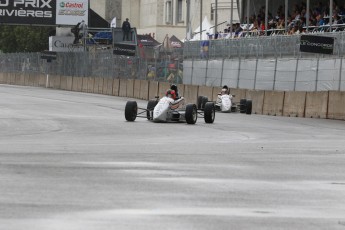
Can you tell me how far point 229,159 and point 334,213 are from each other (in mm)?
6948

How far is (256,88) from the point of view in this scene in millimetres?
44844

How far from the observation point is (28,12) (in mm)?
74250

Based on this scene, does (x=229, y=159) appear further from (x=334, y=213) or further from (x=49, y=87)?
(x=49, y=87)

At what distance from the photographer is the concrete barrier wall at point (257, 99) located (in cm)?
4056

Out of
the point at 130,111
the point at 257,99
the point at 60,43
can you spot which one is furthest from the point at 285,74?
the point at 60,43

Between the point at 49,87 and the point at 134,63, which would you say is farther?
the point at 49,87

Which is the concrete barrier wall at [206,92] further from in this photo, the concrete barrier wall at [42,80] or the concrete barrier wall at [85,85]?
the concrete barrier wall at [42,80]

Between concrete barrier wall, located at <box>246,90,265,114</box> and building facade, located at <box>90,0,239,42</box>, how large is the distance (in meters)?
37.4

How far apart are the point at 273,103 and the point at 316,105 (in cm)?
352

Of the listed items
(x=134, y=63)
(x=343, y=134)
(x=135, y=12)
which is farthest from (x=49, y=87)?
(x=343, y=134)

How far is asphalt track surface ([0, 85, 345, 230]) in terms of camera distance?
930cm

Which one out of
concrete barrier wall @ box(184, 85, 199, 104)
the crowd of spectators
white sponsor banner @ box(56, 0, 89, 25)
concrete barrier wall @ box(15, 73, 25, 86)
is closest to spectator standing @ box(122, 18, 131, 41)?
white sponsor banner @ box(56, 0, 89, 25)

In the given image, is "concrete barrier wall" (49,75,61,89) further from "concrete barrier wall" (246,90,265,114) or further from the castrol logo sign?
"concrete barrier wall" (246,90,265,114)

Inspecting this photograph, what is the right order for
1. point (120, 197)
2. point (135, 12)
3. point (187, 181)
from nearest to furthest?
point (120, 197) → point (187, 181) → point (135, 12)
